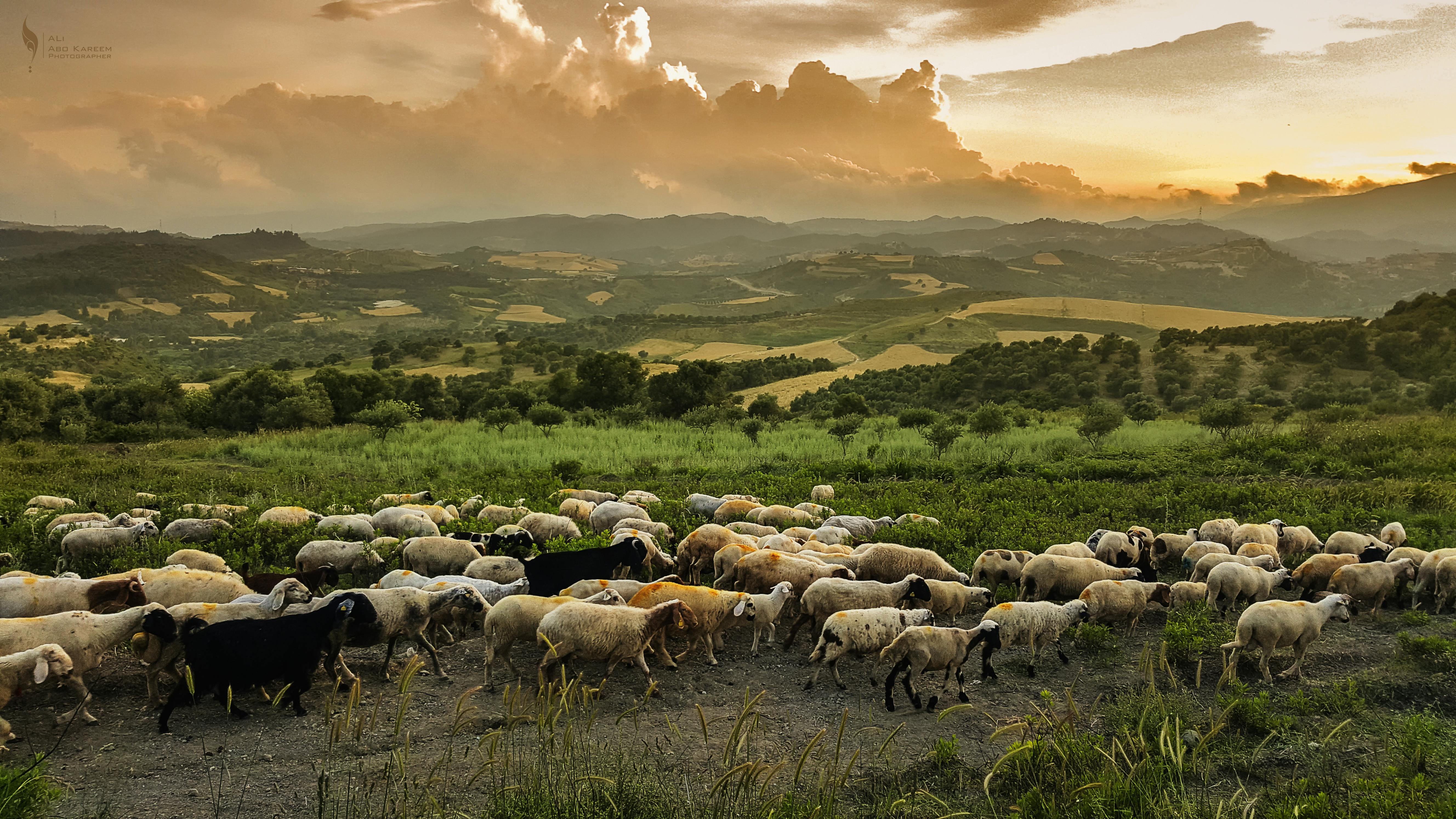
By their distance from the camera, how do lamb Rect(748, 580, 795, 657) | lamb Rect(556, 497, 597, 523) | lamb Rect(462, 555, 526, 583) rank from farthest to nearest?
lamb Rect(556, 497, 597, 523) → lamb Rect(462, 555, 526, 583) → lamb Rect(748, 580, 795, 657)

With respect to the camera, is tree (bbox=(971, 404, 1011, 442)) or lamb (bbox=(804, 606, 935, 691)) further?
tree (bbox=(971, 404, 1011, 442))

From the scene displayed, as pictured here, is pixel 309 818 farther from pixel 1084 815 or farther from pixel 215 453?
A: pixel 215 453

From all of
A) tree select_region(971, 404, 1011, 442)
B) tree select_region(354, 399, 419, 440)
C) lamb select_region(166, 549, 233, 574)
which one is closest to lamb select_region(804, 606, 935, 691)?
lamb select_region(166, 549, 233, 574)

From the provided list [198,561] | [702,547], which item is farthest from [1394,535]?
[198,561]

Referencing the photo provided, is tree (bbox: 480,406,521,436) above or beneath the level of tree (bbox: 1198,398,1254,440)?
beneath

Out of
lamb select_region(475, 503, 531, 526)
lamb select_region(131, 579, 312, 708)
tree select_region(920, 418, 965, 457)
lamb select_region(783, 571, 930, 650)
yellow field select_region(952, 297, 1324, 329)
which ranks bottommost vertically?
tree select_region(920, 418, 965, 457)

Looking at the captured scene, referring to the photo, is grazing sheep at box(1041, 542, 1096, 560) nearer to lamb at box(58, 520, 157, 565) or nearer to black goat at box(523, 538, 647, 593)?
black goat at box(523, 538, 647, 593)

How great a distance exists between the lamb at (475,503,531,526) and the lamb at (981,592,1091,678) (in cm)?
993

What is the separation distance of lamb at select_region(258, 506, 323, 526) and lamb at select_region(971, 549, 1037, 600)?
12.1 metres

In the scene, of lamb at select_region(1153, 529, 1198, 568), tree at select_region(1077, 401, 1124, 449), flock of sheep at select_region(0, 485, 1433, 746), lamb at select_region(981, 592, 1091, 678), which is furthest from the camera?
tree at select_region(1077, 401, 1124, 449)

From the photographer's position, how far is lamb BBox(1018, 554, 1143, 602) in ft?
36.2

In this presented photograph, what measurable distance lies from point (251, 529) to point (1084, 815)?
46.5ft

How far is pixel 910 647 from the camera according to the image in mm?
8188

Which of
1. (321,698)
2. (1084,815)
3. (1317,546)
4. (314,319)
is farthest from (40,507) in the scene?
(314,319)
